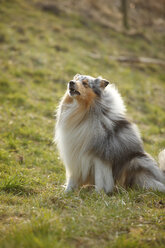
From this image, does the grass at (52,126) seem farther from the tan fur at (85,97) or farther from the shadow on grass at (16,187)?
the tan fur at (85,97)

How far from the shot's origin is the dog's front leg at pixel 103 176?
4.75 metres

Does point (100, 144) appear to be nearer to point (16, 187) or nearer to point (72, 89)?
point (72, 89)

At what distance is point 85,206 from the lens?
3.92 meters

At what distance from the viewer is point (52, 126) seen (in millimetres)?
8242

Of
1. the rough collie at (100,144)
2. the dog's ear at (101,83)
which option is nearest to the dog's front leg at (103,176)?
the rough collie at (100,144)

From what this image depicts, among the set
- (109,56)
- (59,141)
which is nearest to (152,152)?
(59,141)

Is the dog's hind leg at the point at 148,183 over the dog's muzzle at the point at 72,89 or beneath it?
beneath

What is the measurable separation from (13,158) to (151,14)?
22169 millimetres

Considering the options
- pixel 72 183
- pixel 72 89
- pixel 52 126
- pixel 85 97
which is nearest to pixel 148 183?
pixel 72 183

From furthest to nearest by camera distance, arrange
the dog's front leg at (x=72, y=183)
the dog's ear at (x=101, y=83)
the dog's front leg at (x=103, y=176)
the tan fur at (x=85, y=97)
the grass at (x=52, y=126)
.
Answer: the dog's ear at (x=101, y=83) → the tan fur at (x=85, y=97) → the dog's front leg at (x=72, y=183) → the dog's front leg at (x=103, y=176) → the grass at (x=52, y=126)

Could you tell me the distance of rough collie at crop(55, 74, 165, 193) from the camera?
480 centimetres

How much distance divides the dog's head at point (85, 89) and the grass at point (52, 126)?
58.9 inches

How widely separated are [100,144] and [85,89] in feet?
3.26

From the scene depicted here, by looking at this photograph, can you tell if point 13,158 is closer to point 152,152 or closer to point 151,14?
point 152,152
